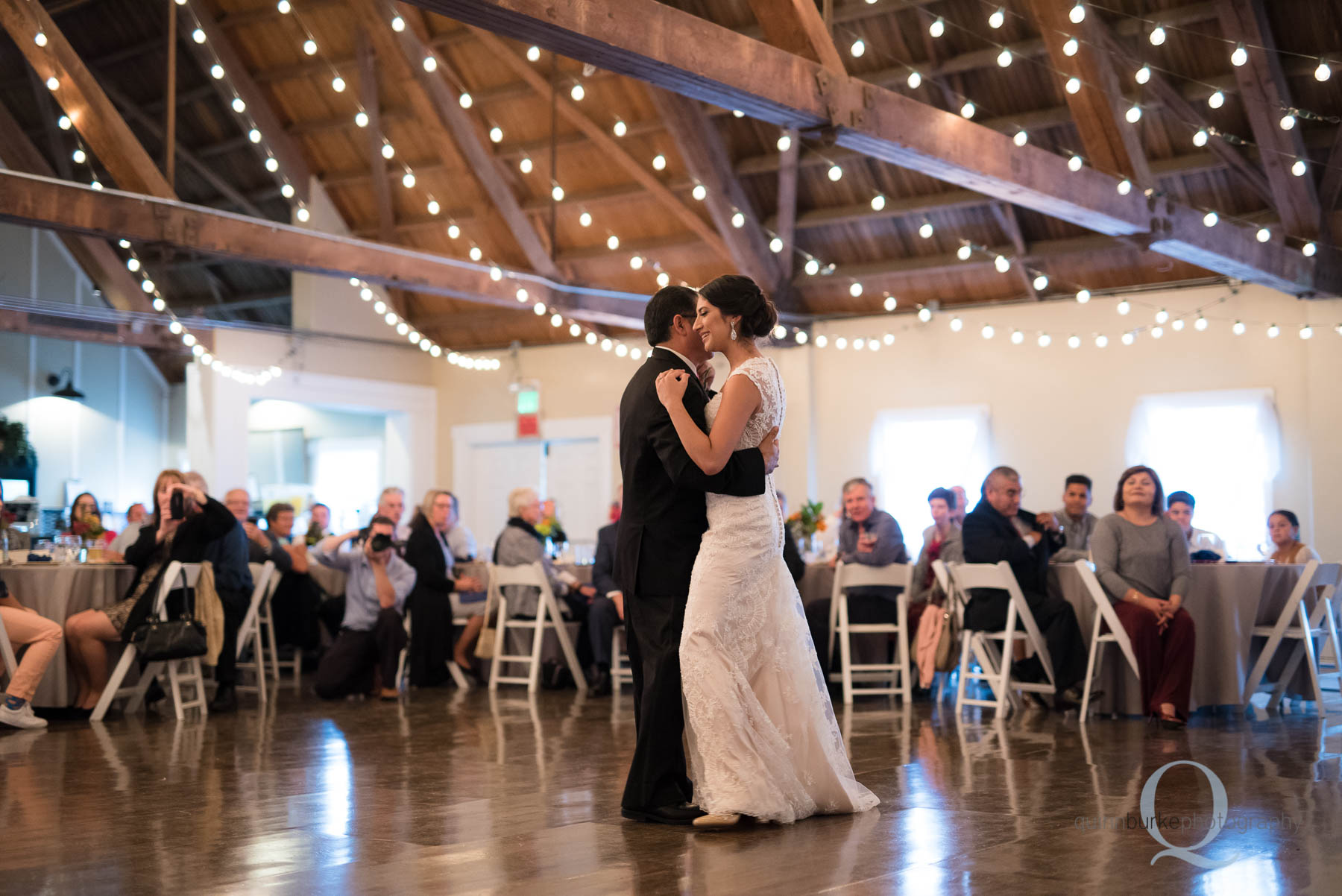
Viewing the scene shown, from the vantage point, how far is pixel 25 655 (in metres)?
6.52

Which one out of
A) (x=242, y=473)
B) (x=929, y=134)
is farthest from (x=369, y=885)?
(x=242, y=473)

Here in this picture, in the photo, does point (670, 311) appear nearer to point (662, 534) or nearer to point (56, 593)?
point (662, 534)

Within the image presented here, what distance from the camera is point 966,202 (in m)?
11.1

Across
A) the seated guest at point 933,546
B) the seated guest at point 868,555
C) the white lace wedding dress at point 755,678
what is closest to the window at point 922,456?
the seated guest at point 933,546

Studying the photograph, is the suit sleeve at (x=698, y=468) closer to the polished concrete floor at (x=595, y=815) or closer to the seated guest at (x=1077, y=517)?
the polished concrete floor at (x=595, y=815)

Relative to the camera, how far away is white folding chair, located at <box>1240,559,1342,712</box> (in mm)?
6773

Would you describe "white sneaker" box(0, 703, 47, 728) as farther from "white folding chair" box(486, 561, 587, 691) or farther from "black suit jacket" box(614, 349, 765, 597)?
"black suit jacket" box(614, 349, 765, 597)

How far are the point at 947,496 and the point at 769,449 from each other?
191 inches

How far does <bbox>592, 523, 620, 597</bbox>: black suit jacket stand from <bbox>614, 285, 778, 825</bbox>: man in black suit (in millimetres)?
4497

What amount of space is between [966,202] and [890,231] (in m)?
0.92

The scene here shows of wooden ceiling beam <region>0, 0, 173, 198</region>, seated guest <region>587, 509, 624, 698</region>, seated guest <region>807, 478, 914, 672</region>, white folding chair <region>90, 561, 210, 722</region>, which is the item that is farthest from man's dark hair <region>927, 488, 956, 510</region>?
wooden ceiling beam <region>0, 0, 173, 198</region>

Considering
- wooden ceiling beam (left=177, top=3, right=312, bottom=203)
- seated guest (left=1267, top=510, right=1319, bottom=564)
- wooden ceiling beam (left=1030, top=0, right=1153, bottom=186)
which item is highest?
wooden ceiling beam (left=177, top=3, right=312, bottom=203)

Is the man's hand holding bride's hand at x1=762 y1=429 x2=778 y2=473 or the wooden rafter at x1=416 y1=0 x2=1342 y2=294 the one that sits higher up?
the wooden rafter at x1=416 y1=0 x2=1342 y2=294

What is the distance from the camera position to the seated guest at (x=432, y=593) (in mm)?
8531
